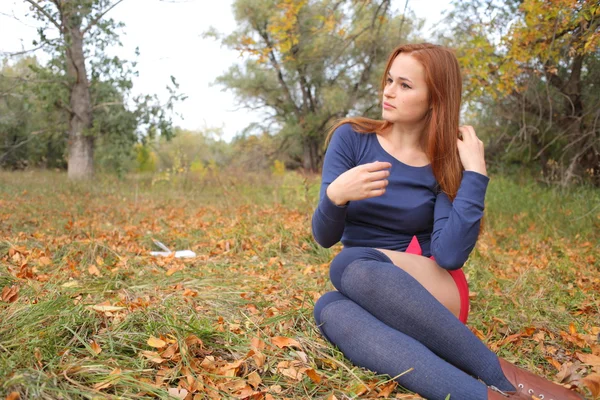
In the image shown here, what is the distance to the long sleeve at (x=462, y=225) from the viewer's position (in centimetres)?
177

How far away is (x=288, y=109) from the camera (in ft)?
59.0

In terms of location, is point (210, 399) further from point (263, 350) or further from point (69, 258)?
point (69, 258)

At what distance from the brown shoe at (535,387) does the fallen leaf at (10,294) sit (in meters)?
1.89

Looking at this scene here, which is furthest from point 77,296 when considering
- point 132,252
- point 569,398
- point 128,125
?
point 128,125

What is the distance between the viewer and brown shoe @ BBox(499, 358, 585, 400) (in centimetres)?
157

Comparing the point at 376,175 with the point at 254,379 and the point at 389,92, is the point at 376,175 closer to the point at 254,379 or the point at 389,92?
the point at 389,92

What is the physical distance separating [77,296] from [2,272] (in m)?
0.47

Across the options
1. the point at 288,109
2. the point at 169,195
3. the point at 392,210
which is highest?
the point at 288,109

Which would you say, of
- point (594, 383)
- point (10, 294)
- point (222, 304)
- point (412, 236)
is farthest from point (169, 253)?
point (594, 383)

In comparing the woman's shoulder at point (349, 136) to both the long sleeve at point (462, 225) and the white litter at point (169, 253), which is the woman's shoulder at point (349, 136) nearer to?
the long sleeve at point (462, 225)

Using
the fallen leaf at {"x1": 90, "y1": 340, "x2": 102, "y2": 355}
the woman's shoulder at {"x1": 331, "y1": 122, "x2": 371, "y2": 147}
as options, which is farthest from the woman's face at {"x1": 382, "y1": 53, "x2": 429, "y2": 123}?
the fallen leaf at {"x1": 90, "y1": 340, "x2": 102, "y2": 355}

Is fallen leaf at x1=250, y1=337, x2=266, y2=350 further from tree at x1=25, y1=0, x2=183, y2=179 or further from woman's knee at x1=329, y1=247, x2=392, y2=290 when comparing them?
tree at x1=25, y1=0, x2=183, y2=179

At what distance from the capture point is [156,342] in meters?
1.73

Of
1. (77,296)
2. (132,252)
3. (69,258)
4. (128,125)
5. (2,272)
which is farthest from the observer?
(128,125)
